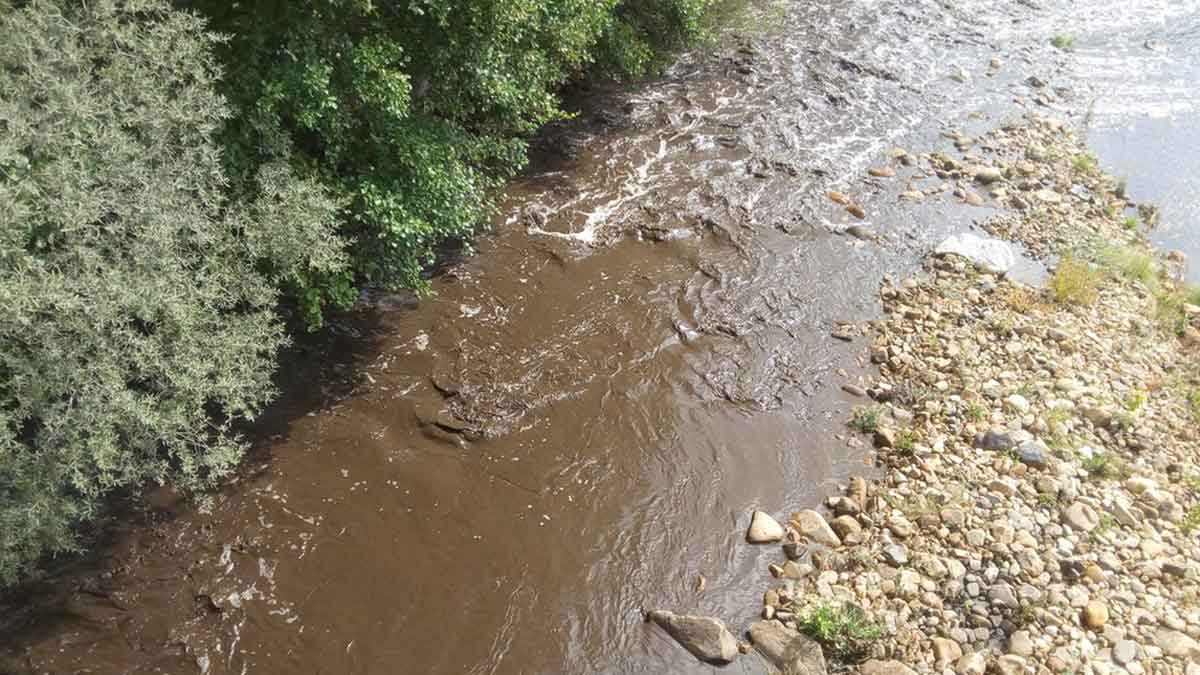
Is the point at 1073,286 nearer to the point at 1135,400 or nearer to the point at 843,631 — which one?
the point at 1135,400

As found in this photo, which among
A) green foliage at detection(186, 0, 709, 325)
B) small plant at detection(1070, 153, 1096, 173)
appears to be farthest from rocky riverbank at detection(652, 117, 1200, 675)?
green foliage at detection(186, 0, 709, 325)

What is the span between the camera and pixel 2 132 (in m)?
6.46

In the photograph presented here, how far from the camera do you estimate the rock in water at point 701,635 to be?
7.19m

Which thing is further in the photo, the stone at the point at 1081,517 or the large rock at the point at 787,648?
the stone at the point at 1081,517

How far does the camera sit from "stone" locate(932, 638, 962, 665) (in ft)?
23.4

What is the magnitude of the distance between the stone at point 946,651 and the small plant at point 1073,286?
6312 mm

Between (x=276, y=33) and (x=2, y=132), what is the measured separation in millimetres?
2720

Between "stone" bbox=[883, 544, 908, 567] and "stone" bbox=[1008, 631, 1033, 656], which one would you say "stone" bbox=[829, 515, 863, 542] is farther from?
"stone" bbox=[1008, 631, 1033, 656]

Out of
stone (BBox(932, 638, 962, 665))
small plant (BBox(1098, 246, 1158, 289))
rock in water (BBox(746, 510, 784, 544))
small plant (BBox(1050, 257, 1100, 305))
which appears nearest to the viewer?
stone (BBox(932, 638, 962, 665))

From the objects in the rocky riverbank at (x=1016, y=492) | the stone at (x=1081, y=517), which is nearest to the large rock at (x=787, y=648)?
the rocky riverbank at (x=1016, y=492)

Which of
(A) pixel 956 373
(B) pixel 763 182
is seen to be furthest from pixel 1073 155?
(A) pixel 956 373

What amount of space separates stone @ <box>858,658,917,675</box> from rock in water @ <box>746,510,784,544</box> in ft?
5.01

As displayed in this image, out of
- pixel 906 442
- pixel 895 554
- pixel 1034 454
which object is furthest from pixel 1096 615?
pixel 906 442

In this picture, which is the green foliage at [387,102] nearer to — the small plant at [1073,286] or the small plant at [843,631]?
the small plant at [843,631]
